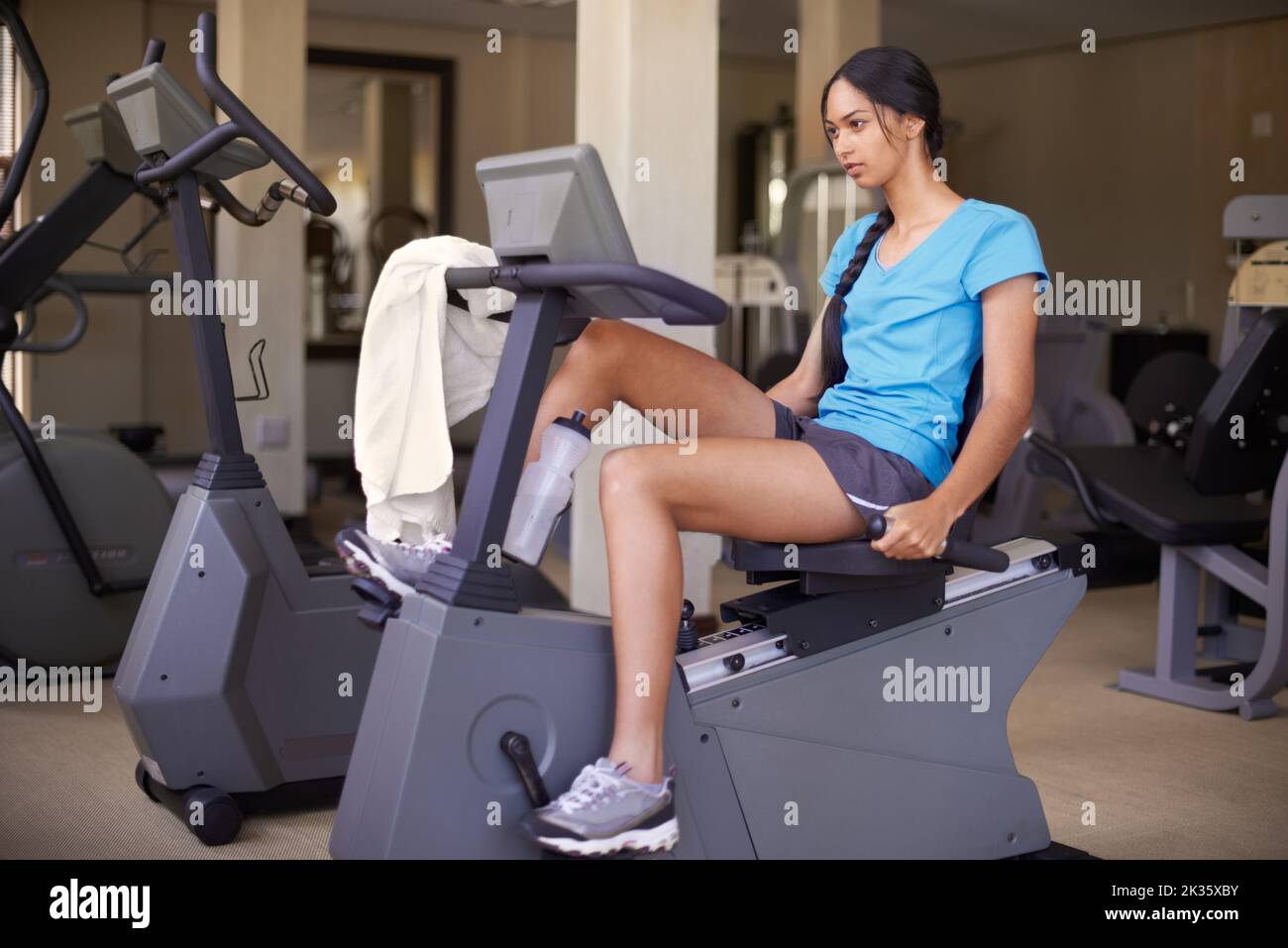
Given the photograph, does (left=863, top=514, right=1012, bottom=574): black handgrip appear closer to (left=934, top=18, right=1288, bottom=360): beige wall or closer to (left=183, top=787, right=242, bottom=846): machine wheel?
(left=183, top=787, right=242, bottom=846): machine wheel

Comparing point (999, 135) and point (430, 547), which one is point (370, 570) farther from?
point (999, 135)

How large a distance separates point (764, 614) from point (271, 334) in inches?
153

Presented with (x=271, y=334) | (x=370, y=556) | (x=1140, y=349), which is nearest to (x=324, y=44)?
(x=271, y=334)

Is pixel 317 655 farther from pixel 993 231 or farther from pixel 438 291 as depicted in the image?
pixel 993 231

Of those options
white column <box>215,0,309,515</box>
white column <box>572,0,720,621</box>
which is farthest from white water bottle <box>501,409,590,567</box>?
white column <box>215,0,309,515</box>

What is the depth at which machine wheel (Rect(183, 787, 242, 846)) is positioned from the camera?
244 cm

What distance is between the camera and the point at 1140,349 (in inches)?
334

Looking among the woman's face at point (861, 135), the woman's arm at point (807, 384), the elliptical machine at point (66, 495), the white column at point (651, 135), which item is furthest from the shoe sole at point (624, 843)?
the elliptical machine at point (66, 495)

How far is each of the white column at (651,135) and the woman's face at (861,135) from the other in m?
1.49

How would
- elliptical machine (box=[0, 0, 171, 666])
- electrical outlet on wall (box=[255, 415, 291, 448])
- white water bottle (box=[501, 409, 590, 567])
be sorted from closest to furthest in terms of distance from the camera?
white water bottle (box=[501, 409, 590, 567]), elliptical machine (box=[0, 0, 171, 666]), electrical outlet on wall (box=[255, 415, 291, 448])

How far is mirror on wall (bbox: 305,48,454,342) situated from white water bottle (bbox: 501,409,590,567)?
6819mm
